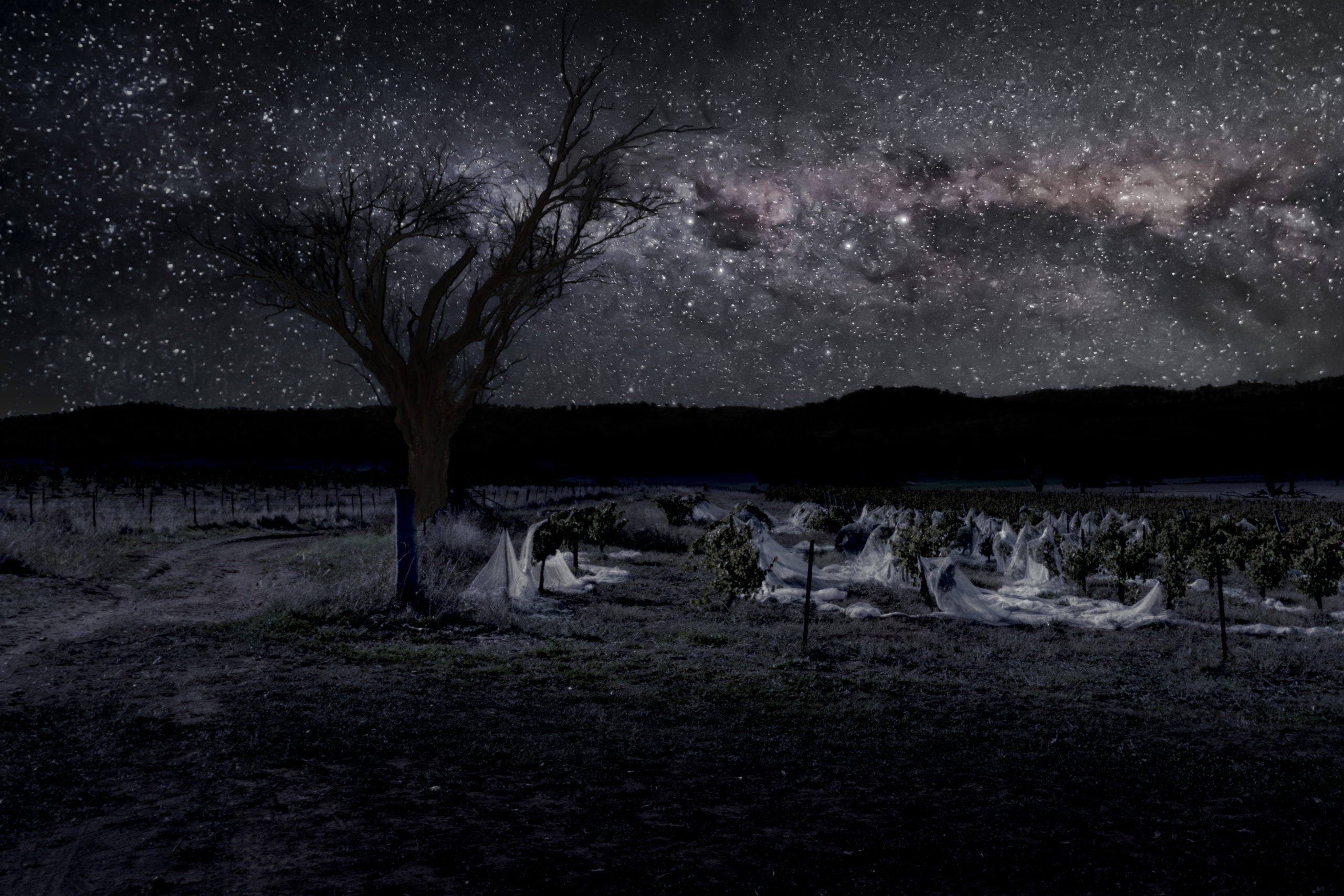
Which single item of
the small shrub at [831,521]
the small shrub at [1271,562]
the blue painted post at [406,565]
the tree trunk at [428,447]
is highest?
the tree trunk at [428,447]

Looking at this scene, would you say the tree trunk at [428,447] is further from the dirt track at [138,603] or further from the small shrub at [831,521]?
the small shrub at [831,521]

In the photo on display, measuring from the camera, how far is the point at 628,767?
5859 mm

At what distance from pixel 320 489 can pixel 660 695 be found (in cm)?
5982

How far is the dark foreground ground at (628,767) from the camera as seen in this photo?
420cm

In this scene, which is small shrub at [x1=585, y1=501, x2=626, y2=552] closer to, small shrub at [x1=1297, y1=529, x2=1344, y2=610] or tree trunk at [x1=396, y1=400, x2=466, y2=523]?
tree trunk at [x1=396, y1=400, x2=466, y2=523]

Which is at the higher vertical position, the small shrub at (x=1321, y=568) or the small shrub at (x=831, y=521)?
the small shrub at (x=1321, y=568)

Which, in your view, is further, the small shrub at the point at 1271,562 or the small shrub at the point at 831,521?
the small shrub at the point at 831,521

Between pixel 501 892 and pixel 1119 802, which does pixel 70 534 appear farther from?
pixel 1119 802

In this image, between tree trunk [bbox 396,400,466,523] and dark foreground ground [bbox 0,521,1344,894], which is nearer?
dark foreground ground [bbox 0,521,1344,894]

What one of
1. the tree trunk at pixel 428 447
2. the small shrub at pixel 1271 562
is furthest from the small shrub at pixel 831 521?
the tree trunk at pixel 428 447

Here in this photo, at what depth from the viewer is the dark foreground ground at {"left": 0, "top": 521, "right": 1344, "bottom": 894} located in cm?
420

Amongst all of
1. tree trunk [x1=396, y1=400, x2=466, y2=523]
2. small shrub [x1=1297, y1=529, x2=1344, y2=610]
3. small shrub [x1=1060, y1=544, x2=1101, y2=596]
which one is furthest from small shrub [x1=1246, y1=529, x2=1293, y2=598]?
tree trunk [x1=396, y1=400, x2=466, y2=523]

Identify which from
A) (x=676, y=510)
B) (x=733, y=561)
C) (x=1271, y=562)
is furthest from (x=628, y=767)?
(x=676, y=510)

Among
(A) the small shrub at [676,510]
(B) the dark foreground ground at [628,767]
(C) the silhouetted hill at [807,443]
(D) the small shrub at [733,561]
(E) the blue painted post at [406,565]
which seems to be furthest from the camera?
(C) the silhouetted hill at [807,443]
